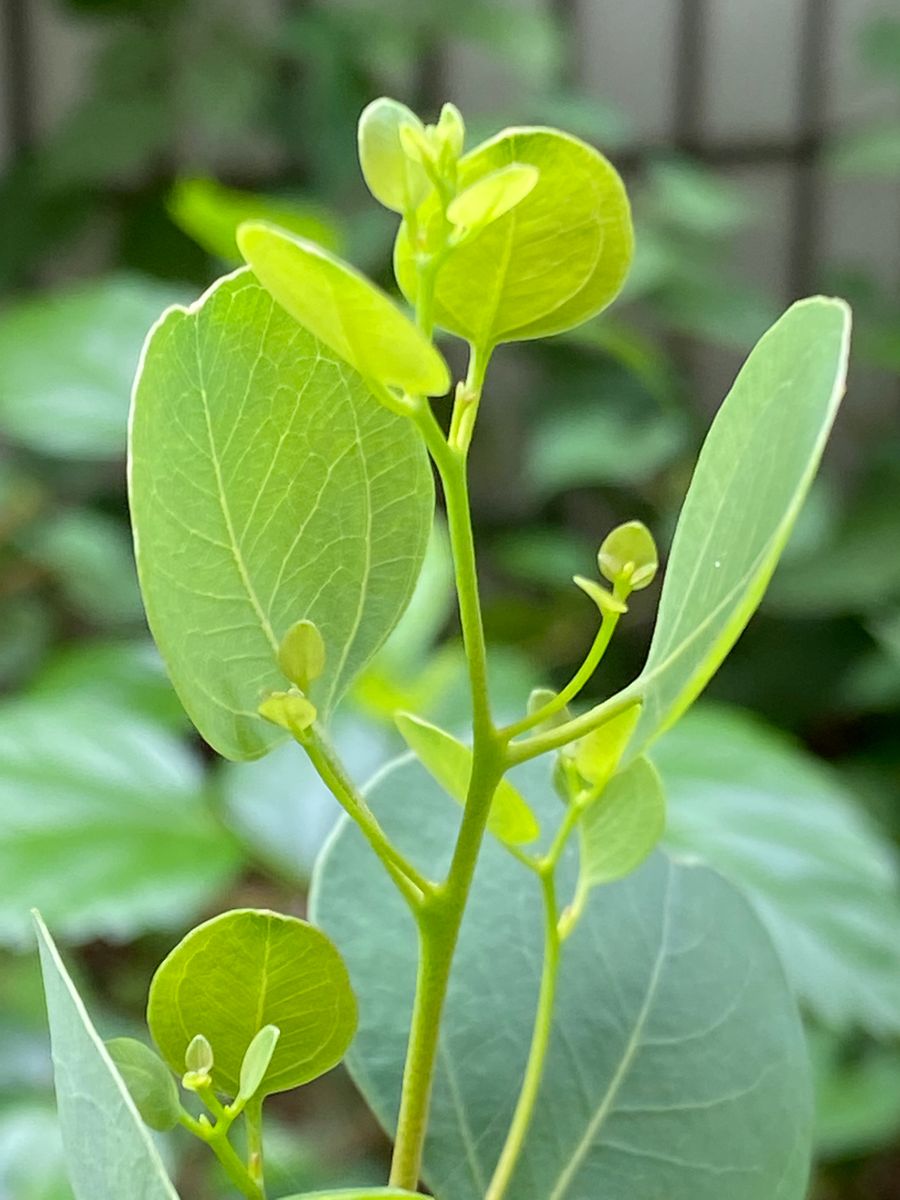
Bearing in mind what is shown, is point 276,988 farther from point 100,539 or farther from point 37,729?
point 100,539

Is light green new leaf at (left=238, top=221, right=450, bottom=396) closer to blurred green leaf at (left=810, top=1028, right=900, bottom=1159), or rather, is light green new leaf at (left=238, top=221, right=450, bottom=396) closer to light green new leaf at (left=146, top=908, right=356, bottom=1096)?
light green new leaf at (left=146, top=908, right=356, bottom=1096)

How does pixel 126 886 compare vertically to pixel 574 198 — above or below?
below

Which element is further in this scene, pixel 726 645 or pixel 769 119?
pixel 769 119

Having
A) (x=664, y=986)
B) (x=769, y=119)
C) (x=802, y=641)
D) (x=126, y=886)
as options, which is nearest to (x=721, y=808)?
(x=126, y=886)

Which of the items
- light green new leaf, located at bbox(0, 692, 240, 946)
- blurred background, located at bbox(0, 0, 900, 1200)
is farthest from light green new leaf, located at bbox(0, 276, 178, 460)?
light green new leaf, located at bbox(0, 692, 240, 946)

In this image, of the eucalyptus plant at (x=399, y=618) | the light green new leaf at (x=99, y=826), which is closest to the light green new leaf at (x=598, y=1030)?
the eucalyptus plant at (x=399, y=618)

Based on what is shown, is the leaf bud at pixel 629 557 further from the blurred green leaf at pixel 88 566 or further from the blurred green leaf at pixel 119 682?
the blurred green leaf at pixel 88 566
